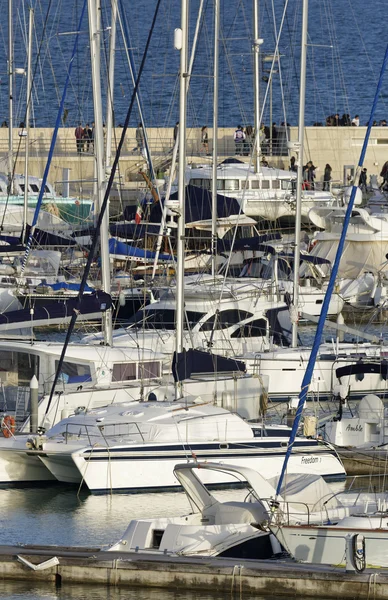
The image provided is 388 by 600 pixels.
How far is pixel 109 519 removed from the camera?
2161 centimetres

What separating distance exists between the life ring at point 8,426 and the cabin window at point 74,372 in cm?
150

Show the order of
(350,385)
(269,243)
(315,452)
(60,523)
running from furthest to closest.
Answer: (269,243), (350,385), (315,452), (60,523)

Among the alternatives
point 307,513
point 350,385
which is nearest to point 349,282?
point 350,385

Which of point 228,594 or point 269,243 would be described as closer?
point 228,594

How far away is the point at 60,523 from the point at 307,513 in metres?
4.54

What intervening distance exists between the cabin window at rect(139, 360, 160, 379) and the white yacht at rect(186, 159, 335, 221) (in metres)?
16.6

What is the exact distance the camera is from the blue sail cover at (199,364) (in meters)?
23.7

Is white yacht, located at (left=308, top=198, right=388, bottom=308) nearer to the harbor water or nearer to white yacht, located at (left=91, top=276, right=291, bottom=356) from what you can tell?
white yacht, located at (left=91, top=276, right=291, bottom=356)

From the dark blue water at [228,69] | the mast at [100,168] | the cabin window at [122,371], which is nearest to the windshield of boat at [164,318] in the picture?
the mast at [100,168]

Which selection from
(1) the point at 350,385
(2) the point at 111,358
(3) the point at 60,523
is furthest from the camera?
(1) the point at 350,385

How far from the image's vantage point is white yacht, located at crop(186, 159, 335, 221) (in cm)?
4299

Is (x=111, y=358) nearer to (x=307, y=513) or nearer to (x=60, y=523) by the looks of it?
(x=60, y=523)

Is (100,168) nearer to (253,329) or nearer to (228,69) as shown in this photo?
(253,329)

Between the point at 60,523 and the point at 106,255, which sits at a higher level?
the point at 106,255
